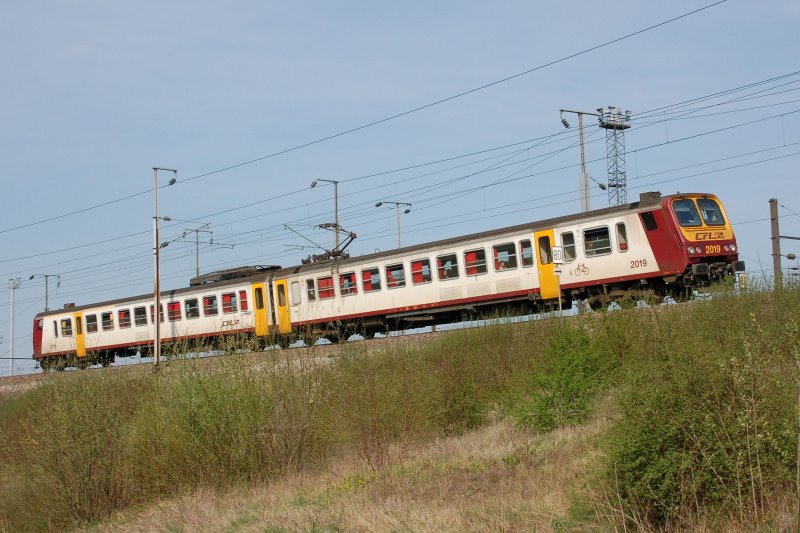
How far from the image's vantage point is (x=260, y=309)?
106ft

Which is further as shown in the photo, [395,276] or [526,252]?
[395,276]

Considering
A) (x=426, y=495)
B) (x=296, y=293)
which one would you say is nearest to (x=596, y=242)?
(x=296, y=293)

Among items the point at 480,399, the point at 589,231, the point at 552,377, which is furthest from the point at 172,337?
the point at 552,377

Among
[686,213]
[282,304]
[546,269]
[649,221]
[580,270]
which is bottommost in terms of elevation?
[580,270]

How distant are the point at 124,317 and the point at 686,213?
84.1 ft

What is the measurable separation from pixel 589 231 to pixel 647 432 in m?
15.4

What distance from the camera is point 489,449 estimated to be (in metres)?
12.8

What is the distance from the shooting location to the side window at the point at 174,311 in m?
36.1

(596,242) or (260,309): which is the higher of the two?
(596,242)

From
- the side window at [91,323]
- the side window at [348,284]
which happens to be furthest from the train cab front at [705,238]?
the side window at [91,323]

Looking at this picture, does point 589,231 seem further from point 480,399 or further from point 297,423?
point 297,423

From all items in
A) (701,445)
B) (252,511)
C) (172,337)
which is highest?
(172,337)

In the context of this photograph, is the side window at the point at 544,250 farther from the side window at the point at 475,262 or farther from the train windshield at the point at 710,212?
the train windshield at the point at 710,212

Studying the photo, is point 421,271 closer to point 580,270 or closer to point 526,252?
point 526,252
